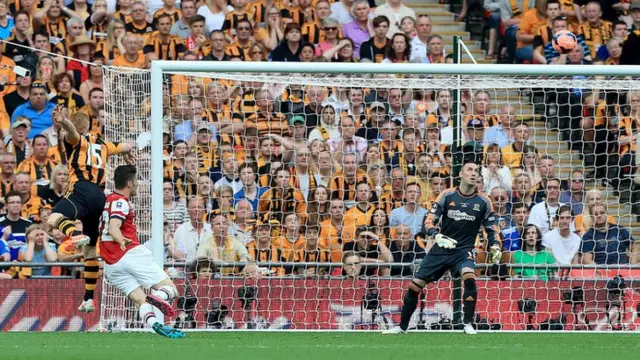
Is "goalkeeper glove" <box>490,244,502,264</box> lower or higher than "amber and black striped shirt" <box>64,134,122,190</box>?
lower

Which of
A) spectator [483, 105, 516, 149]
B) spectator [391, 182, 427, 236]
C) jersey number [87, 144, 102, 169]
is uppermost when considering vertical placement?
spectator [483, 105, 516, 149]

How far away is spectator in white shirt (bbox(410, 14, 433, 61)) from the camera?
1783 cm

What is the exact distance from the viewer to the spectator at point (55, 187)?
15.3 m

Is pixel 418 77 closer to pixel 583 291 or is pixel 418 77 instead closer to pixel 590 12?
pixel 583 291

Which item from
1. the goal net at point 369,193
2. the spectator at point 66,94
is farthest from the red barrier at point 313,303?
the spectator at point 66,94

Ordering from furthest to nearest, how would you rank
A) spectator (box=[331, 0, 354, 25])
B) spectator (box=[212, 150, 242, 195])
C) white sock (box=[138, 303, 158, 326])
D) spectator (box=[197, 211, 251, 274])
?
spectator (box=[331, 0, 354, 25]), spectator (box=[212, 150, 242, 195]), spectator (box=[197, 211, 251, 274]), white sock (box=[138, 303, 158, 326])

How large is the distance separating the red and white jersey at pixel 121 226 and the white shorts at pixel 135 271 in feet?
0.21

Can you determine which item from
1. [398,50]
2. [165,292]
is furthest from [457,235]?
[398,50]

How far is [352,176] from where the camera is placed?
1506 centimetres

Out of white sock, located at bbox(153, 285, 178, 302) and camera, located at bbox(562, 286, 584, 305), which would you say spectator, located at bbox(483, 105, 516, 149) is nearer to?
camera, located at bbox(562, 286, 584, 305)

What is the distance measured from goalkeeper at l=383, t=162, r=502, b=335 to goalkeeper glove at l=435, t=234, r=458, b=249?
19mm

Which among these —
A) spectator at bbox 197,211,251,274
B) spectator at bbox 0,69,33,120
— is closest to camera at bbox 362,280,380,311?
spectator at bbox 197,211,251,274

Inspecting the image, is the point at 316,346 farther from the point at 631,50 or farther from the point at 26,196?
the point at 631,50

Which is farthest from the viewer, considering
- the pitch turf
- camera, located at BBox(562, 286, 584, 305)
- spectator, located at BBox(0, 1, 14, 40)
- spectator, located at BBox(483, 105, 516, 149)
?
spectator, located at BBox(0, 1, 14, 40)
